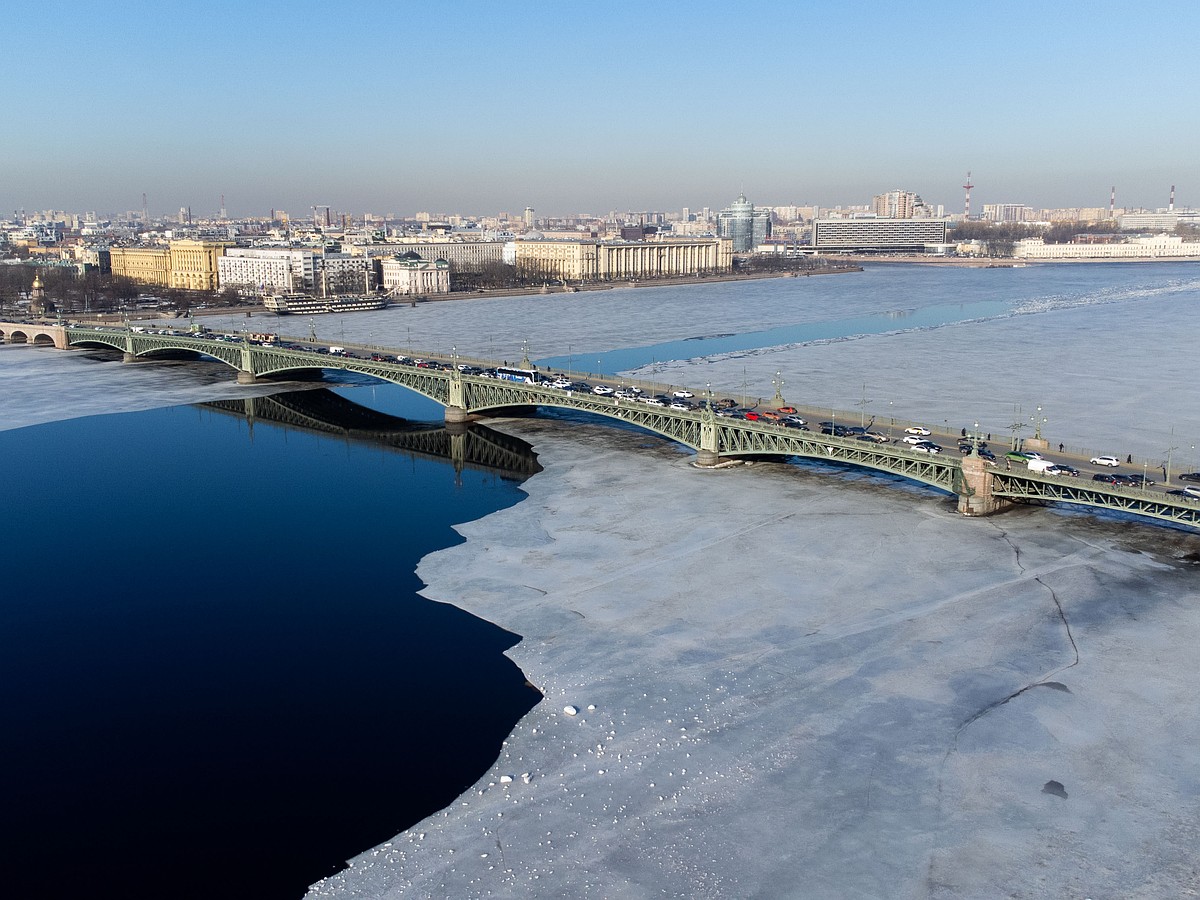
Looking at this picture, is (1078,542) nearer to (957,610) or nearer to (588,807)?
(957,610)

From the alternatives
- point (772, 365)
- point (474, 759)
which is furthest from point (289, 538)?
point (772, 365)

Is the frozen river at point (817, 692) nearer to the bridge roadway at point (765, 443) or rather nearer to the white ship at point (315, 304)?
the bridge roadway at point (765, 443)

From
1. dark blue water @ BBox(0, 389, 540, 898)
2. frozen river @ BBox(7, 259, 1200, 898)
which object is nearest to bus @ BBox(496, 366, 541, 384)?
frozen river @ BBox(7, 259, 1200, 898)

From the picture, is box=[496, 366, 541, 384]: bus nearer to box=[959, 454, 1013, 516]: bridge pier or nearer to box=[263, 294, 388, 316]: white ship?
box=[959, 454, 1013, 516]: bridge pier

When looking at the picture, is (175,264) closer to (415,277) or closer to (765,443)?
(415,277)

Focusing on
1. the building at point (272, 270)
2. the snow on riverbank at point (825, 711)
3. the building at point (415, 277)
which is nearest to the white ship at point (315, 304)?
the building at point (272, 270)

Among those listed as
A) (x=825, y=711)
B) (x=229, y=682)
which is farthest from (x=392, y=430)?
(x=825, y=711)
